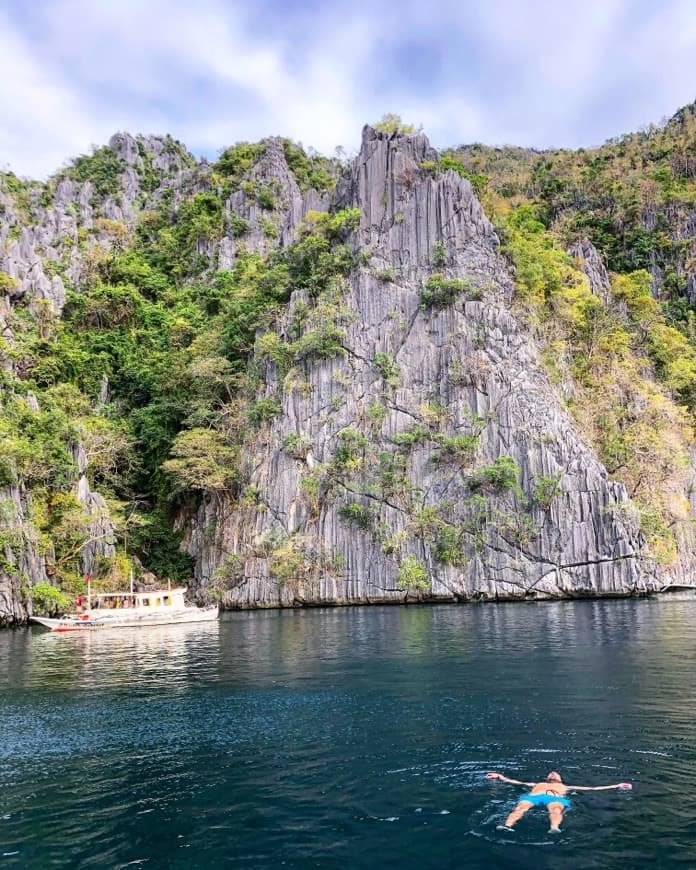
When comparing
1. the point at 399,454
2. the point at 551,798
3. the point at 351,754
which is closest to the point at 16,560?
the point at 399,454

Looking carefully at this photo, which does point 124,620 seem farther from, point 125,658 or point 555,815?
point 555,815

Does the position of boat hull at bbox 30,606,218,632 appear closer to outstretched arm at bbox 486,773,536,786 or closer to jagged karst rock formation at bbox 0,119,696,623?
jagged karst rock formation at bbox 0,119,696,623

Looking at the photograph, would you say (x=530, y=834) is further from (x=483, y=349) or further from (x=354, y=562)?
(x=483, y=349)

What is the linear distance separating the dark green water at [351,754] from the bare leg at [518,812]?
0.55 feet

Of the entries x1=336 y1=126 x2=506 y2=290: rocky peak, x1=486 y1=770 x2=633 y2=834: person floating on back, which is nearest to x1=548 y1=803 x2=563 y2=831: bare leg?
x1=486 y1=770 x2=633 y2=834: person floating on back

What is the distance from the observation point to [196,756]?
13562 mm

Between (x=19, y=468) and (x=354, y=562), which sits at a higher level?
(x=19, y=468)

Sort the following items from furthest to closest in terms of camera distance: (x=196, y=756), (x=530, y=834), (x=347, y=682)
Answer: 1. (x=347, y=682)
2. (x=196, y=756)
3. (x=530, y=834)

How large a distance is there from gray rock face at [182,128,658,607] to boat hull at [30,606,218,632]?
23.8 feet

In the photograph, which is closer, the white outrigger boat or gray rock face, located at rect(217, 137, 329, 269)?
the white outrigger boat

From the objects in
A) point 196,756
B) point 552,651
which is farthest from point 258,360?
point 196,756

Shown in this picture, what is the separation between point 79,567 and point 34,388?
58.1ft

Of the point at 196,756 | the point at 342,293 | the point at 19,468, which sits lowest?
the point at 196,756

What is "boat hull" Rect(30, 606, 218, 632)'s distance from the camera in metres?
40.4
